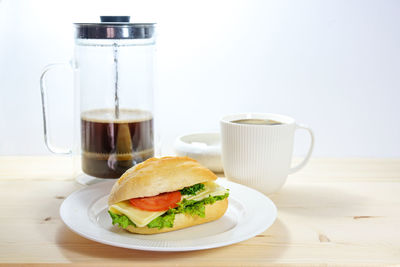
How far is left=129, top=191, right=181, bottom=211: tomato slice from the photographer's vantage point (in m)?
0.80

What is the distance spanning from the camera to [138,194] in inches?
31.6

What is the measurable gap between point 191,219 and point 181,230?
0.02 m

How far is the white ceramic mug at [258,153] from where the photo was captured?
3.18 feet

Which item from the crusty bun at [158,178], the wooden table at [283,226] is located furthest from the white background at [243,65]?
the crusty bun at [158,178]

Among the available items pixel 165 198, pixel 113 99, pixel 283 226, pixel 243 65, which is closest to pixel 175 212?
pixel 165 198

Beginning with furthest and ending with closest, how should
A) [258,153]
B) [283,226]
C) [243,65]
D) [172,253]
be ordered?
1. [243,65]
2. [258,153]
3. [283,226]
4. [172,253]

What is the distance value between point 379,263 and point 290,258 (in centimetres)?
12

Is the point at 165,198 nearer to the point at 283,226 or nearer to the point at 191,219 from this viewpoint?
the point at 191,219

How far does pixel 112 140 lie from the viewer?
3.32 ft

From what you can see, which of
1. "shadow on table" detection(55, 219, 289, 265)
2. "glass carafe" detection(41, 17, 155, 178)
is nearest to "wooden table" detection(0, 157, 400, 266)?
"shadow on table" detection(55, 219, 289, 265)

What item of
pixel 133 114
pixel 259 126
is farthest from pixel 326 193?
pixel 133 114

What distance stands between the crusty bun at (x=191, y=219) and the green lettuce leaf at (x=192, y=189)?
0.11 feet

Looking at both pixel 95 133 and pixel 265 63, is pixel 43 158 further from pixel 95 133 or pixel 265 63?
pixel 265 63

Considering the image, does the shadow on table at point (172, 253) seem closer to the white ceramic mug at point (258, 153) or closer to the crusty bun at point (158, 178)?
the crusty bun at point (158, 178)
